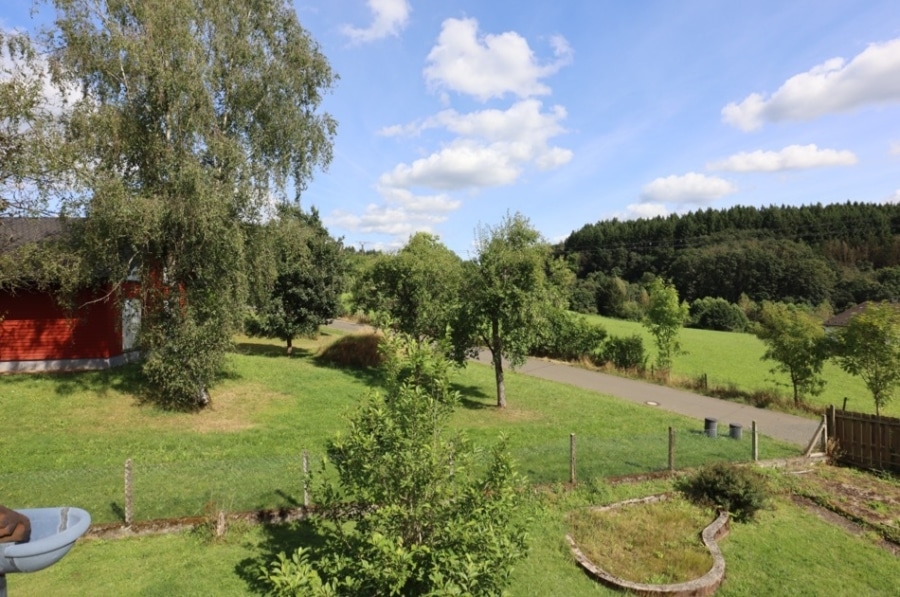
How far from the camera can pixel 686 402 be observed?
19781 mm

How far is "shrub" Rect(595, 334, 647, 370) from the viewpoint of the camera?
86.0 ft

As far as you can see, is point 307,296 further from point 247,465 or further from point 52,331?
point 247,465

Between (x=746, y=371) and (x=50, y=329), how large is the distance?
1403 inches

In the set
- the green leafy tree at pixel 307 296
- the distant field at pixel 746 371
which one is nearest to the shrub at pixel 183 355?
the green leafy tree at pixel 307 296

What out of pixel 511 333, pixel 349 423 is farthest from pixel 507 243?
pixel 349 423

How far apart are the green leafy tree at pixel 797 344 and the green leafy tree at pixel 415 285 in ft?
40.8

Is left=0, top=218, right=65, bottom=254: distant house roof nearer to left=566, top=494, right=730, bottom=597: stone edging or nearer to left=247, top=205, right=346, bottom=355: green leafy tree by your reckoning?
left=247, top=205, right=346, bottom=355: green leafy tree

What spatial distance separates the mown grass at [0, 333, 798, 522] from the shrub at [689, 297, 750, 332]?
5245cm

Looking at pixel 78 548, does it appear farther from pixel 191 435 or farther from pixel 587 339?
pixel 587 339

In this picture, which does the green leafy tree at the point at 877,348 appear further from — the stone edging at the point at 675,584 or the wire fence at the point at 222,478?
the stone edging at the point at 675,584

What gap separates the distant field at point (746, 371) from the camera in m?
22.2

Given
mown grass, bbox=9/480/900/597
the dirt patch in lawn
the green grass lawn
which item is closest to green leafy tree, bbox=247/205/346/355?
the green grass lawn

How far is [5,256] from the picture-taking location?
1243 centimetres

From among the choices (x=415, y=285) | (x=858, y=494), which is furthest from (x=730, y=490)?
(x=415, y=285)
